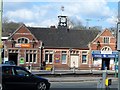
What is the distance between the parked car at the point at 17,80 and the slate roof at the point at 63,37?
4783 centimetres

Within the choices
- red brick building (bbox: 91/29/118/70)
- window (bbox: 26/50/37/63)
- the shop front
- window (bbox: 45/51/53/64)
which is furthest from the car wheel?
the shop front

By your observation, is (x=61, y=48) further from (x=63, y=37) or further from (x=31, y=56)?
(x=31, y=56)

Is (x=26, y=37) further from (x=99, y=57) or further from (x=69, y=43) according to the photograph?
(x=99, y=57)

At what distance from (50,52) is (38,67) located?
12.7ft

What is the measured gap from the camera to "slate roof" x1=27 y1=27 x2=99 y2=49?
70.3 meters

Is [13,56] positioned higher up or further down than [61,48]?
further down

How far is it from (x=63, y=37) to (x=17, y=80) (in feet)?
172

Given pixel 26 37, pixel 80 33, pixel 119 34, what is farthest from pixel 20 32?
pixel 119 34

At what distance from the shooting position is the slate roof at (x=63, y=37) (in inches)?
2768

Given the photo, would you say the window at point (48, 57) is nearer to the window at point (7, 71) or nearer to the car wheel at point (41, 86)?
the car wheel at point (41, 86)

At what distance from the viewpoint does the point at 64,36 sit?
72.7m

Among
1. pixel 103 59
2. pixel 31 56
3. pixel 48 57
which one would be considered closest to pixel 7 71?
pixel 31 56

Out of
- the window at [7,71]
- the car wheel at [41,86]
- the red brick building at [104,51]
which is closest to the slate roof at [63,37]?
the red brick building at [104,51]

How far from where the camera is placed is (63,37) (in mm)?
72312
